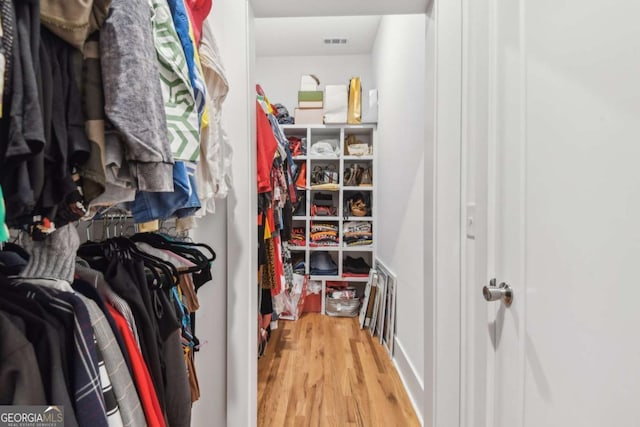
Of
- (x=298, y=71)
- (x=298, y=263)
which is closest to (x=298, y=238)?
(x=298, y=263)

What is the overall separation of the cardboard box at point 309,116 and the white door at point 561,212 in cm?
223

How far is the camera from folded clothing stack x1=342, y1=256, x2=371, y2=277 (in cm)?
307

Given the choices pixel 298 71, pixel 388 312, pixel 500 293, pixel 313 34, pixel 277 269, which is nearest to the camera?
pixel 500 293

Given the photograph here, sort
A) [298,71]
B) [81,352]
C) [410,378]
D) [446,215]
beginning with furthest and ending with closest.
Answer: [298,71], [410,378], [446,215], [81,352]

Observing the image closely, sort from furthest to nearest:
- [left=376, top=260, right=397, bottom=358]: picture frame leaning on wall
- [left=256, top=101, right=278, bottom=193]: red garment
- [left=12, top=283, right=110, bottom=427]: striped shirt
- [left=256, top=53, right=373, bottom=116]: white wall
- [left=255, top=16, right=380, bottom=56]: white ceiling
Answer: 1. [left=256, top=53, right=373, bottom=116]: white wall
2. [left=255, top=16, right=380, bottom=56]: white ceiling
3. [left=376, top=260, right=397, bottom=358]: picture frame leaning on wall
4. [left=256, top=101, right=278, bottom=193]: red garment
5. [left=12, top=283, right=110, bottom=427]: striped shirt

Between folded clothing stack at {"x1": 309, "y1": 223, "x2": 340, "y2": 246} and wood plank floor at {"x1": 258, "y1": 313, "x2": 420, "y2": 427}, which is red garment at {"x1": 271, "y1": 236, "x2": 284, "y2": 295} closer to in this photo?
wood plank floor at {"x1": 258, "y1": 313, "x2": 420, "y2": 427}

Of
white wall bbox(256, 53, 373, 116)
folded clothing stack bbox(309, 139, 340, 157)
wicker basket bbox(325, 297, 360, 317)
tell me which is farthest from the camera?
white wall bbox(256, 53, 373, 116)

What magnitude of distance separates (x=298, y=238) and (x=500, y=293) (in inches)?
97.0

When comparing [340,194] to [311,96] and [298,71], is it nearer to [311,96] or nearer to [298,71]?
[311,96]

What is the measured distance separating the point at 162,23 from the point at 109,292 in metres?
0.58

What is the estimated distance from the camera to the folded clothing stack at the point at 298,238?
314 cm

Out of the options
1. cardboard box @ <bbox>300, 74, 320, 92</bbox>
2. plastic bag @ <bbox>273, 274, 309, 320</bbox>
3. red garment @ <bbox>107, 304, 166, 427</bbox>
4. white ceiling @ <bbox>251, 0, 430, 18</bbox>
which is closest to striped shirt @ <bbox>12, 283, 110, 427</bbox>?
red garment @ <bbox>107, 304, 166, 427</bbox>

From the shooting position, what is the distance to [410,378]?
1767 mm

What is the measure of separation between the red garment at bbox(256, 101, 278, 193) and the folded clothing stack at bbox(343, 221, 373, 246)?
1.77 meters
